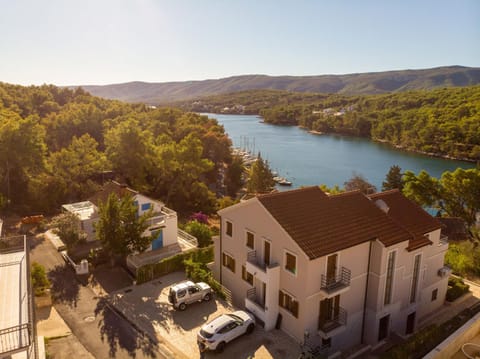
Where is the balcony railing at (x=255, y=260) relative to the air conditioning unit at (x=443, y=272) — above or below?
above

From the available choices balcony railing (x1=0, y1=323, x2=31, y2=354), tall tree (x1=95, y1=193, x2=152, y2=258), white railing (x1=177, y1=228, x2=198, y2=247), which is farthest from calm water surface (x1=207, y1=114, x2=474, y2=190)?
balcony railing (x1=0, y1=323, x2=31, y2=354)

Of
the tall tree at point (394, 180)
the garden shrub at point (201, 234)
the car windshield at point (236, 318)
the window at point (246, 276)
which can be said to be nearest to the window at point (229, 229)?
the window at point (246, 276)

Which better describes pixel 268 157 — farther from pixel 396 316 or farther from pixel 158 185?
pixel 396 316

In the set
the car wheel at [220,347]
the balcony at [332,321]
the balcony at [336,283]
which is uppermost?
the balcony at [336,283]

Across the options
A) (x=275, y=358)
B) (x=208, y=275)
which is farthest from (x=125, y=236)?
(x=275, y=358)

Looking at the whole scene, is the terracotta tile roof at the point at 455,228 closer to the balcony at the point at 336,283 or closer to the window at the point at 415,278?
the window at the point at 415,278

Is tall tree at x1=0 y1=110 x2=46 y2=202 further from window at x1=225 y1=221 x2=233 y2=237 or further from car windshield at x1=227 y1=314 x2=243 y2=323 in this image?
car windshield at x1=227 y1=314 x2=243 y2=323
